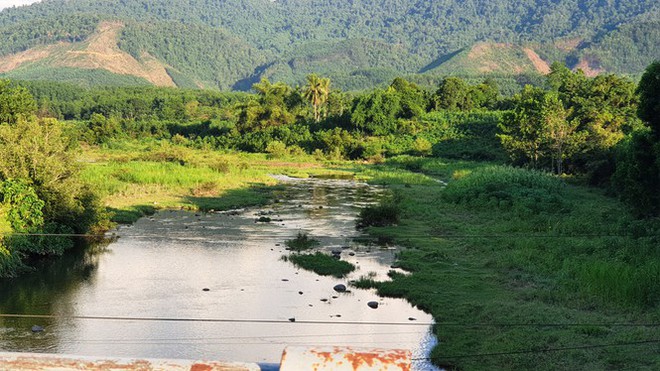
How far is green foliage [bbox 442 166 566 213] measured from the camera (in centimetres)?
3831

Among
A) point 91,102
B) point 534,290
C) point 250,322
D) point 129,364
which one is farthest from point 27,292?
point 91,102

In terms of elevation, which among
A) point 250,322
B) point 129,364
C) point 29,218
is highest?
point 129,364

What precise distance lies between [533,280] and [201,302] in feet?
36.6

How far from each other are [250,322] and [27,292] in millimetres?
8263

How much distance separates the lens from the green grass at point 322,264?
2552 centimetres

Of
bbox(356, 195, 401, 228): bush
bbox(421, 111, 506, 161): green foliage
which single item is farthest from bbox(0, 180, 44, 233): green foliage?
bbox(421, 111, 506, 161): green foliage

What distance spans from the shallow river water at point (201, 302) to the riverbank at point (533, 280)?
3.96ft

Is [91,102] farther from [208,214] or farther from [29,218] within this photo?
[29,218]

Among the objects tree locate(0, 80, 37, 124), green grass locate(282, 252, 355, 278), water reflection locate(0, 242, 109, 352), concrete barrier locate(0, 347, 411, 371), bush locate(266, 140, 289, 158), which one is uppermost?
tree locate(0, 80, 37, 124)

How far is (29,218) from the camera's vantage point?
27.3m

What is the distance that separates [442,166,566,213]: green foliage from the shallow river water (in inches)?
433

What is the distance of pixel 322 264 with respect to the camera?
1035 inches

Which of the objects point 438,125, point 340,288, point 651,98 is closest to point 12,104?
point 340,288

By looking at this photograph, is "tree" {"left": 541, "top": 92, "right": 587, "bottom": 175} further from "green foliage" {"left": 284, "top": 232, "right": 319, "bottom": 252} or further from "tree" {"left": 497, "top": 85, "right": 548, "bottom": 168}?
"green foliage" {"left": 284, "top": 232, "right": 319, "bottom": 252}
